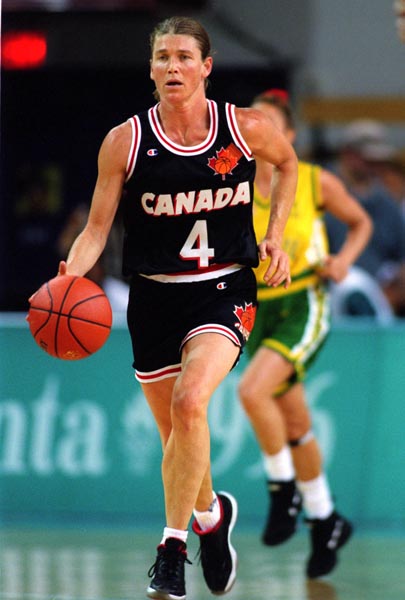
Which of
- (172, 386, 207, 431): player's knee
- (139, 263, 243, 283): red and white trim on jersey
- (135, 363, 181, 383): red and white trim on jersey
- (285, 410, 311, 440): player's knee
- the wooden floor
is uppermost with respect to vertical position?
(139, 263, 243, 283): red and white trim on jersey

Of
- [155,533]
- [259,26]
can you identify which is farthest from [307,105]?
[155,533]

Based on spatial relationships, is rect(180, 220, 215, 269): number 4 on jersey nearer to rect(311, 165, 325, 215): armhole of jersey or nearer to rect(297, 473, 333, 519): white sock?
rect(311, 165, 325, 215): armhole of jersey

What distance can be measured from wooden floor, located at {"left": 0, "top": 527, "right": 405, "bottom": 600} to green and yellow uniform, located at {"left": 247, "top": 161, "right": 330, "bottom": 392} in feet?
3.63

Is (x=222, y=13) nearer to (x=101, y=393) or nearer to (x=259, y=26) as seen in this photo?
(x=259, y=26)

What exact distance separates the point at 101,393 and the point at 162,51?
389 cm

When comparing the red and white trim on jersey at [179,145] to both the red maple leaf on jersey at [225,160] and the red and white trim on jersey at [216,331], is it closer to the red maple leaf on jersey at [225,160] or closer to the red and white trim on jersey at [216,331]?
the red maple leaf on jersey at [225,160]

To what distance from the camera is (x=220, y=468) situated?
869 centimetres

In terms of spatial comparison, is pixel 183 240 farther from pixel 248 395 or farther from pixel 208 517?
pixel 248 395

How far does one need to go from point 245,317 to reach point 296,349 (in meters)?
1.62

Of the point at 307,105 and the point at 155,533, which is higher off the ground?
the point at 307,105

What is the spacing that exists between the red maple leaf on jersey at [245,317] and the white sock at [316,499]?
6.28ft

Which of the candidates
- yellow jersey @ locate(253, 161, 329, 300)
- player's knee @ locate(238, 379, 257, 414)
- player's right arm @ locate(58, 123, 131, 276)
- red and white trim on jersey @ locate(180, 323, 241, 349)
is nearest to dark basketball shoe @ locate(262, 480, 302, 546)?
player's knee @ locate(238, 379, 257, 414)

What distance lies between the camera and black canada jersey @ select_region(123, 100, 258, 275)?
5.36m

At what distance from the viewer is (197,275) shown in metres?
5.54
